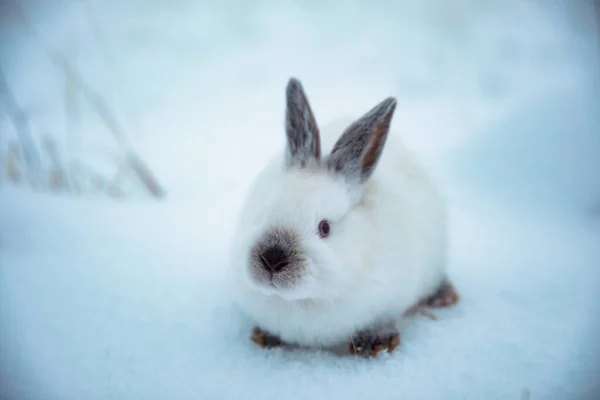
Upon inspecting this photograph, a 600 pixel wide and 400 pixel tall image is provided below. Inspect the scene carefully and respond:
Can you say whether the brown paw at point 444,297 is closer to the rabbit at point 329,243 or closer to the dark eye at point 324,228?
the rabbit at point 329,243

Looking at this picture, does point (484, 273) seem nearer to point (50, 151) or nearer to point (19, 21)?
point (19, 21)

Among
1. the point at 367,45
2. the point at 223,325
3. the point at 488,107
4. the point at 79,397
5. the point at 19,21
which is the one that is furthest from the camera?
the point at 367,45

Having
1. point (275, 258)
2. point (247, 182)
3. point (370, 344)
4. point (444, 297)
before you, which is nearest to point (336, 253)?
point (275, 258)

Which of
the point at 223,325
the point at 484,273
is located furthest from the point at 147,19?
the point at 484,273

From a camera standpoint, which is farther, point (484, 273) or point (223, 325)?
point (484, 273)

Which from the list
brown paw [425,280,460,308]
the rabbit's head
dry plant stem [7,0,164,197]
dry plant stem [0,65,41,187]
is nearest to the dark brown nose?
the rabbit's head

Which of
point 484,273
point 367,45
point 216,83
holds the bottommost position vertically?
point 484,273

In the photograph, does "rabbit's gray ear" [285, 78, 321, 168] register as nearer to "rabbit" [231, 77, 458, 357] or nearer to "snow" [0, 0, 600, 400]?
"rabbit" [231, 77, 458, 357]
